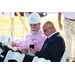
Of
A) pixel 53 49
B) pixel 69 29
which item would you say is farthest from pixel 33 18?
pixel 53 49

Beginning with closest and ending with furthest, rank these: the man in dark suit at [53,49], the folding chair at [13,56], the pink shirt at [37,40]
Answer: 1. the folding chair at [13,56]
2. the man in dark suit at [53,49]
3. the pink shirt at [37,40]

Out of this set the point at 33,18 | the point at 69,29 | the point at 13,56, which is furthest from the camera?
the point at 69,29

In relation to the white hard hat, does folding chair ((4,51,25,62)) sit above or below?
below

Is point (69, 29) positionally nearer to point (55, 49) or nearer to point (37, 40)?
point (37, 40)

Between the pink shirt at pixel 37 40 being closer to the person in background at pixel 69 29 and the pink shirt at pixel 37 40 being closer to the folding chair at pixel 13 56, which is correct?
the person in background at pixel 69 29

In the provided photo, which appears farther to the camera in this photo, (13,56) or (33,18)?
(33,18)

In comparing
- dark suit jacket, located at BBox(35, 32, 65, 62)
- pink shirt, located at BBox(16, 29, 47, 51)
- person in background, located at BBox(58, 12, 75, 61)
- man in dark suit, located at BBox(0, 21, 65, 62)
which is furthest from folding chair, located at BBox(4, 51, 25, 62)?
person in background, located at BBox(58, 12, 75, 61)

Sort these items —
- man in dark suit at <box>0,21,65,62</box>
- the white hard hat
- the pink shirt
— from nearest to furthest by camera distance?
1. man in dark suit at <box>0,21,65,62</box>
2. the white hard hat
3. the pink shirt

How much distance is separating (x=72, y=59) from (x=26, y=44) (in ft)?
3.00

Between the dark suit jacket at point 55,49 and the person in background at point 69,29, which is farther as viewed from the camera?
the person in background at point 69,29

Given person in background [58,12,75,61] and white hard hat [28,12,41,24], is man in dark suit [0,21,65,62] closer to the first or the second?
white hard hat [28,12,41,24]

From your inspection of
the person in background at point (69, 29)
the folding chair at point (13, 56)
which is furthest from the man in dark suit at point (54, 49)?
the person in background at point (69, 29)

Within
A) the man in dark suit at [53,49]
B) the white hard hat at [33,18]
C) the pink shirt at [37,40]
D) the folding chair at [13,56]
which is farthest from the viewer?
the pink shirt at [37,40]
